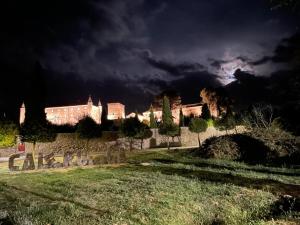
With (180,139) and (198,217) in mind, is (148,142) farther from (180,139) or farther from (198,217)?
(198,217)

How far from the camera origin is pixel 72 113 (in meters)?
98.8

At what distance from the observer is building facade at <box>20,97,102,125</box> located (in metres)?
96.8

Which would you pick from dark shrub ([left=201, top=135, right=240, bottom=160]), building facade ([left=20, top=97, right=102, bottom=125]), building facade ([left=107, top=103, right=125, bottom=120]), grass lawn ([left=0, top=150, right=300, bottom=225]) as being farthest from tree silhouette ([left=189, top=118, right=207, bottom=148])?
building facade ([left=107, top=103, right=125, bottom=120])

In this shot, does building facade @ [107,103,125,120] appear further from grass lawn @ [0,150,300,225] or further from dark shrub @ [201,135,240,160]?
grass lawn @ [0,150,300,225]

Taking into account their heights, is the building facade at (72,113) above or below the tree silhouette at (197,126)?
above

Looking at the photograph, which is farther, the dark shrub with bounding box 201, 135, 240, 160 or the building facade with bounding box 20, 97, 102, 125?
the building facade with bounding box 20, 97, 102, 125

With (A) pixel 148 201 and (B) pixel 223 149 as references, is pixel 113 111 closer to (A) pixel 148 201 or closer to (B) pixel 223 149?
(B) pixel 223 149

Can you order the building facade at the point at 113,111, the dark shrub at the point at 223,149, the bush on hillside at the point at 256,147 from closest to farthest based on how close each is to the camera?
the bush on hillside at the point at 256,147 < the dark shrub at the point at 223,149 < the building facade at the point at 113,111

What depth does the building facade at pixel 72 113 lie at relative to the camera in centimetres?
9681

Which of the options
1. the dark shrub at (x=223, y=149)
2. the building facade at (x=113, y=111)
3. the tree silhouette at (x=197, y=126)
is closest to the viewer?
the dark shrub at (x=223, y=149)

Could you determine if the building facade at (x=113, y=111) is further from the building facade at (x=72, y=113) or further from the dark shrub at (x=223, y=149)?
the dark shrub at (x=223, y=149)

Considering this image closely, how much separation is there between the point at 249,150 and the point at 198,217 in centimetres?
1717

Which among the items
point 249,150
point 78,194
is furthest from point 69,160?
point 249,150

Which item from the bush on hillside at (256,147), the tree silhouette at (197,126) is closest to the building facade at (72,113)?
the tree silhouette at (197,126)
